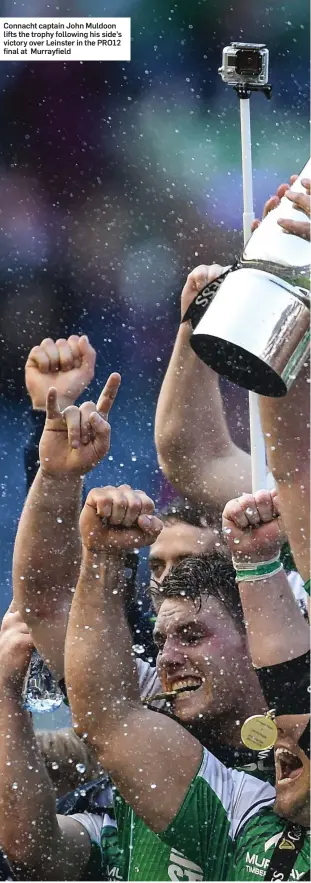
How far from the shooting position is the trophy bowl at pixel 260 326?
1.69 m

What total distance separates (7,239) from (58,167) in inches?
5.3

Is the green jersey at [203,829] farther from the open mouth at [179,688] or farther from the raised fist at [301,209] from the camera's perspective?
the raised fist at [301,209]

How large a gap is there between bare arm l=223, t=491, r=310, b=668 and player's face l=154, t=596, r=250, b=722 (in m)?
0.05

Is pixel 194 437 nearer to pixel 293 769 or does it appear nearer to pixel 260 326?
pixel 260 326

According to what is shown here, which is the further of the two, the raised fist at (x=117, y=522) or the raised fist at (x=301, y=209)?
the raised fist at (x=117, y=522)

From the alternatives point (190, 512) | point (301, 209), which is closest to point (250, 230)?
point (301, 209)

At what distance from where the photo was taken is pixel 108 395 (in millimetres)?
1869

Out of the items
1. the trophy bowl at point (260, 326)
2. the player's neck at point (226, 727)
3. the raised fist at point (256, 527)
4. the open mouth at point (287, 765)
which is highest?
the trophy bowl at point (260, 326)

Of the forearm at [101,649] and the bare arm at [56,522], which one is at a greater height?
the bare arm at [56,522]

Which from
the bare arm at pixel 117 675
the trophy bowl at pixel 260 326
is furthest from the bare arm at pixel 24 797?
the trophy bowl at pixel 260 326

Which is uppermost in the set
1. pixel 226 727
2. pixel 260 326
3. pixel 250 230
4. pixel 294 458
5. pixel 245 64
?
pixel 245 64

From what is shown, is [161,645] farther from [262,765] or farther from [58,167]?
[58,167]

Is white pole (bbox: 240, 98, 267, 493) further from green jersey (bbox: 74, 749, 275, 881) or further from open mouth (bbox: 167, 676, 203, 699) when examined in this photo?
→ green jersey (bbox: 74, 749, 275, 881)

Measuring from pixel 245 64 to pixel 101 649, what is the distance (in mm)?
907
